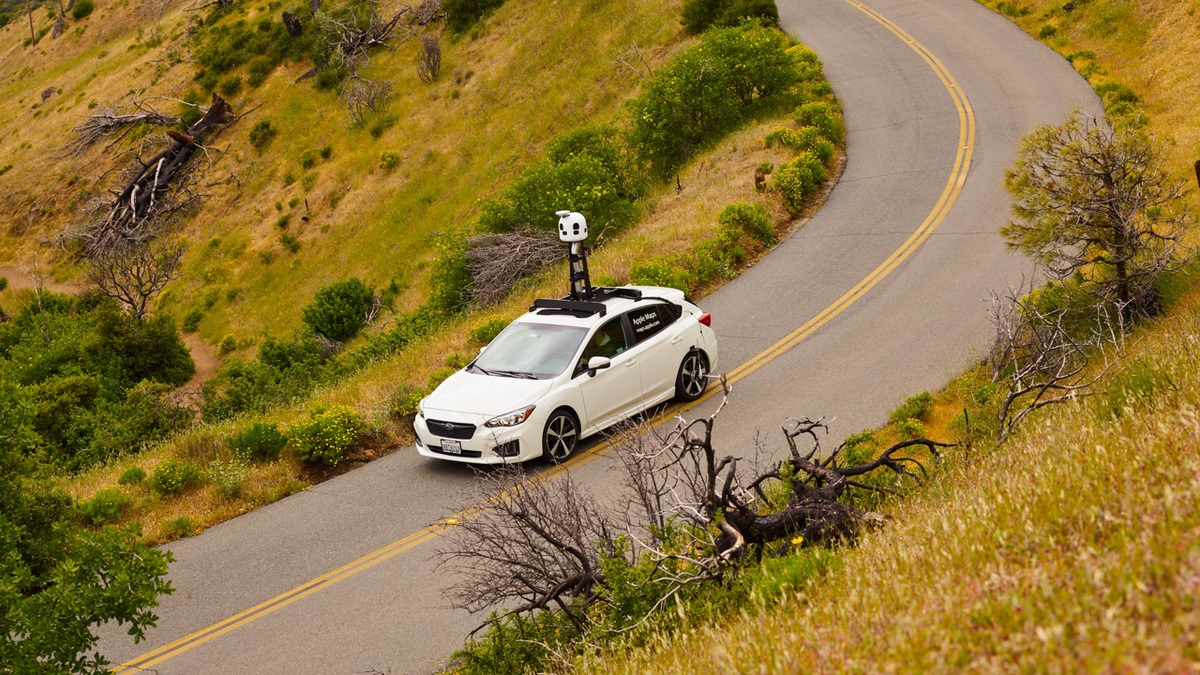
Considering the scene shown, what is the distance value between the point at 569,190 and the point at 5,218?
1723 inches

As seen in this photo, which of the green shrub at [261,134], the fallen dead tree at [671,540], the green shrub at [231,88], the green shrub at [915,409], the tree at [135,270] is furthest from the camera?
the green shrub at [231,88]

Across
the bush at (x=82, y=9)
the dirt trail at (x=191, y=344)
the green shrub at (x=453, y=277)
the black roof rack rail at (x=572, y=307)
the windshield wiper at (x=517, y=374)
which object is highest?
the bush at (x=82, y=9)

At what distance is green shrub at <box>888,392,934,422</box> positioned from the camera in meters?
10.6

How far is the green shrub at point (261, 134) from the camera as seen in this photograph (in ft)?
151

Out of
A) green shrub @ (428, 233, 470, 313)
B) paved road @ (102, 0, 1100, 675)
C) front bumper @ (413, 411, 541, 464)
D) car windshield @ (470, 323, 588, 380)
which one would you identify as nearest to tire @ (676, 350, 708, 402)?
paved road @ (102, 0, 1100, 675)

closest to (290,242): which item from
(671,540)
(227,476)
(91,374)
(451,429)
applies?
(91,374)

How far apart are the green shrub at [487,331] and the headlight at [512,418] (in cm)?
515

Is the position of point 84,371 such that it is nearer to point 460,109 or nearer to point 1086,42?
point 460,109

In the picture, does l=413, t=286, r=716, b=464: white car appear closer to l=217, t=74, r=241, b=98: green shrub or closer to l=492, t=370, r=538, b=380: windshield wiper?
l=492, t=370, r=538, b=380: windshield wiper

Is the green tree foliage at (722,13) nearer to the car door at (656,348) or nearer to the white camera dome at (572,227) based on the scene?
the white camera dome at (572,227)

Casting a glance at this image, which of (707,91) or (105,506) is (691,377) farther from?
(707,91)

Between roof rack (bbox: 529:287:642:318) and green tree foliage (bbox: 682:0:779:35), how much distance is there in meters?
22.7

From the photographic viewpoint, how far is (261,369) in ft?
71.4

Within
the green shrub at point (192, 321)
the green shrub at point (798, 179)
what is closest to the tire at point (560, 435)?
the green shrub at point (798, 179)
